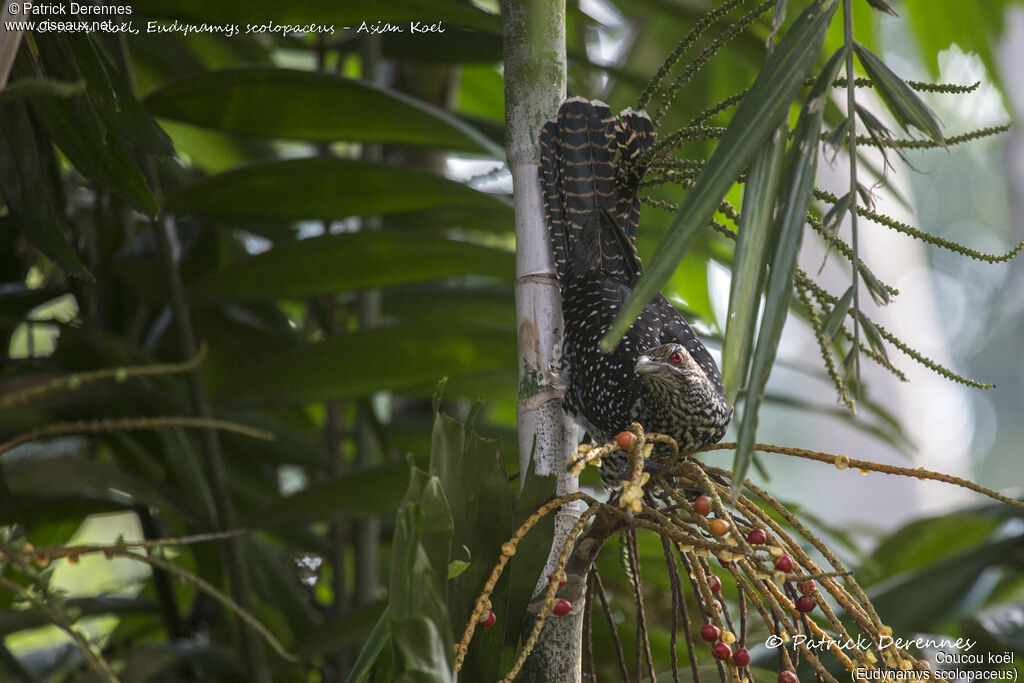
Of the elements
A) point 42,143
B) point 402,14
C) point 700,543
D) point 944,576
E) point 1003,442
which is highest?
point 402,14

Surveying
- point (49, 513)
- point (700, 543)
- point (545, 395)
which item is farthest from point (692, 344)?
point (49, 513)

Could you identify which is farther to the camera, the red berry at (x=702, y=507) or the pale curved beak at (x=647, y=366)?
the pale curved beak at (x=647, y=366)

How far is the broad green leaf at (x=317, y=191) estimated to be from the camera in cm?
91

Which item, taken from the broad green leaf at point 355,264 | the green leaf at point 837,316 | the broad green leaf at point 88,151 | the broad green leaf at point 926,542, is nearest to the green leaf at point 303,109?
the broad green leaf at point 355,264

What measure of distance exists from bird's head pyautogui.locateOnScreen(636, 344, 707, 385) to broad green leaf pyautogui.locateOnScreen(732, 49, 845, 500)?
0.33 meters

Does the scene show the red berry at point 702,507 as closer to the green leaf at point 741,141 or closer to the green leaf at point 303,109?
the green leaf at point 741,141

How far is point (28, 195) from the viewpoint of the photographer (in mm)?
634

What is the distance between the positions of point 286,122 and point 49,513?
493 mm

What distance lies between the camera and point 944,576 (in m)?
1.01

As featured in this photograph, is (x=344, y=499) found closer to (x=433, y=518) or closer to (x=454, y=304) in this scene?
(x=454, y=304)

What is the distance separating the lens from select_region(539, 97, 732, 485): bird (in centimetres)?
→ 69

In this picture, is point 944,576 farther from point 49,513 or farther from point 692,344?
point 49,513

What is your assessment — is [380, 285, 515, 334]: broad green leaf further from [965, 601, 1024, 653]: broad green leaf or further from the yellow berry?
the yellow berry

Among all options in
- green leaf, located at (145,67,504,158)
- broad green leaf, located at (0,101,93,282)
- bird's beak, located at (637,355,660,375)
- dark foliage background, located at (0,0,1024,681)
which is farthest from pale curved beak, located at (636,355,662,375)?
broad green leaf, located at (0,101,93,282)
